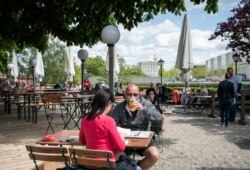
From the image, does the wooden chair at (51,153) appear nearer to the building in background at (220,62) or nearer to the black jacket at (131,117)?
the black jacket at (131,117)

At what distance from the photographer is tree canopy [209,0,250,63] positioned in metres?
Result: 19.6

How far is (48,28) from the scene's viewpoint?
1505 centimetres

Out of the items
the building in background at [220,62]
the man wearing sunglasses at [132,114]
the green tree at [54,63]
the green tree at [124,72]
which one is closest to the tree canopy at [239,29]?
the man wearing sunglasses at [132,114]

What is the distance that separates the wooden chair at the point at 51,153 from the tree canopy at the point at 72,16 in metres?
8.43

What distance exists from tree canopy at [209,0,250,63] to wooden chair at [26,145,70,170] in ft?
55.2

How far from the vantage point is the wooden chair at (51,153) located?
4195 millimetres

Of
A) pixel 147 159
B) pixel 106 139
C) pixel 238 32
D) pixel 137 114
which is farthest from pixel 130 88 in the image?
Answer: pixel 238 32

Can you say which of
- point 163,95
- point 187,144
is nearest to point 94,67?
point 163,95

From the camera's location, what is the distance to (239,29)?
→ 19922 mm

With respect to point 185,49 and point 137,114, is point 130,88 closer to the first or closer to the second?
point 137,114

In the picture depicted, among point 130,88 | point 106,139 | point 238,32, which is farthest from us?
point 238,32

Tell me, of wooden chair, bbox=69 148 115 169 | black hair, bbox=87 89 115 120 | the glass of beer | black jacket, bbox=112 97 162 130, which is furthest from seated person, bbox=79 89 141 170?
black jacket, bbox=112 97 162 130

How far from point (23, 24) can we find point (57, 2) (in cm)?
158

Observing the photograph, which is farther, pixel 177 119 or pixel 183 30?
pixel 183 30
